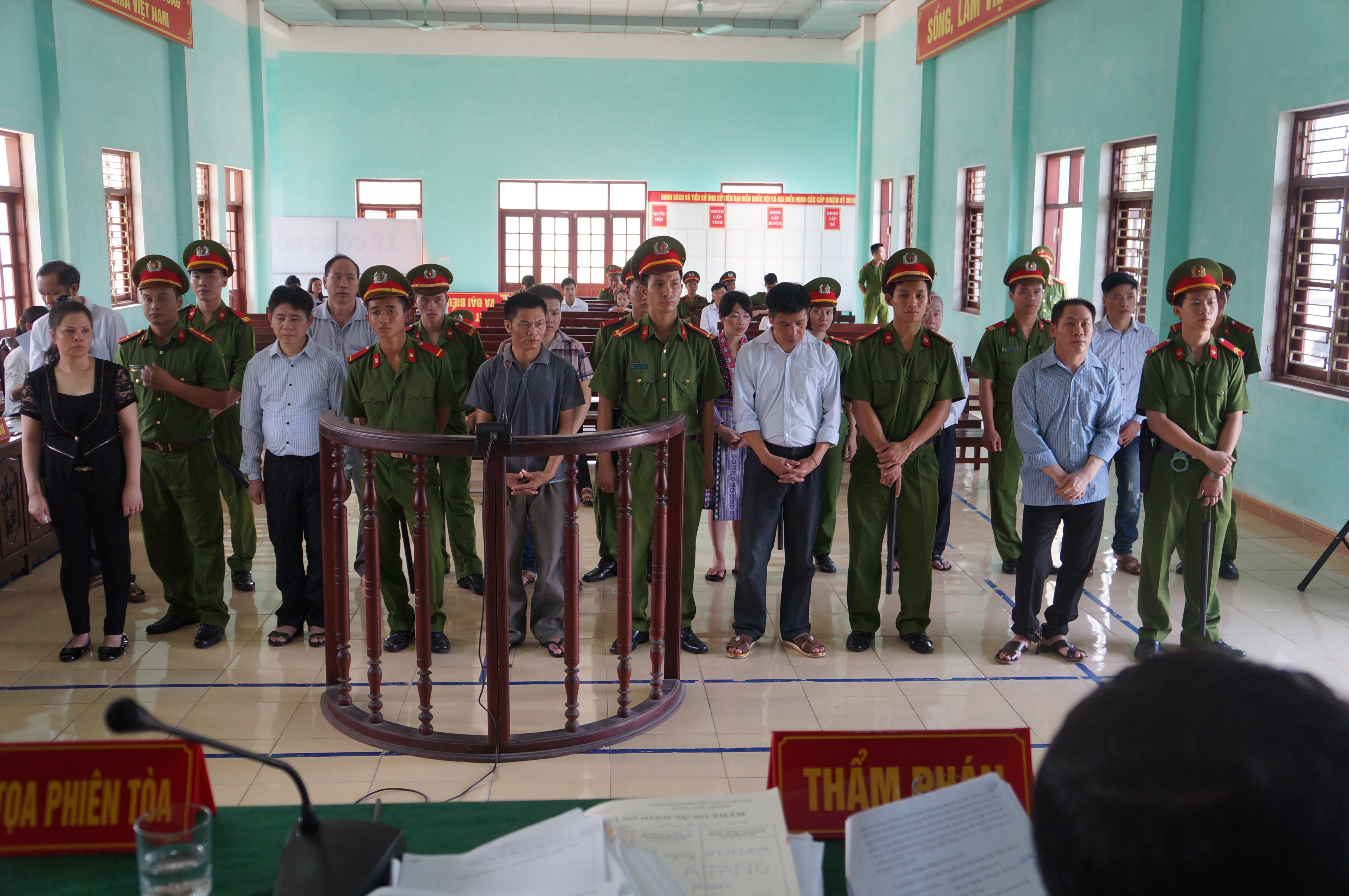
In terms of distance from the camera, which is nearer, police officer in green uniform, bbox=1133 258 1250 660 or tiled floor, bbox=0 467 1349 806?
tiled floor, bbox=0 467 1349 806

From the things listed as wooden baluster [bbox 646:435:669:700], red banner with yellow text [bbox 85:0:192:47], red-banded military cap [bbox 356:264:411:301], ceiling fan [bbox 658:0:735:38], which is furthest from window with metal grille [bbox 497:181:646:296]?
wooden baluster [bbox 646:435:669:700]

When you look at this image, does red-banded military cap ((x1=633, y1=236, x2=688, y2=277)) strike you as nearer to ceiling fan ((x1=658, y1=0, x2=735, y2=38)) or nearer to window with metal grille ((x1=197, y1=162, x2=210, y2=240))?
window with metal grille ((x1=197, y1=162, x2=210, y2=240))

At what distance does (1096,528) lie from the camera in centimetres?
404

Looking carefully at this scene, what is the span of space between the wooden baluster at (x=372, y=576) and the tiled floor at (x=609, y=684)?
0.84 ft

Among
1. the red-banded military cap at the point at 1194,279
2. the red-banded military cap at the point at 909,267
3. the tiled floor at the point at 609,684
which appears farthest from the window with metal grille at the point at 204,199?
the red-banded military cap at the point at 1194,279

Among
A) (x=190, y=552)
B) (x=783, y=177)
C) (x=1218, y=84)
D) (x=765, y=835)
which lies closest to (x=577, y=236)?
(x=783, y=177)

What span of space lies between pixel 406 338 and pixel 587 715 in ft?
5.50

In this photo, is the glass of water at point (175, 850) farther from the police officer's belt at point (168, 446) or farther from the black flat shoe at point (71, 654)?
the police officer's belt at point (168, 446)

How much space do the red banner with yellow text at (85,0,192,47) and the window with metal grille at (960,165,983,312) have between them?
9.32m

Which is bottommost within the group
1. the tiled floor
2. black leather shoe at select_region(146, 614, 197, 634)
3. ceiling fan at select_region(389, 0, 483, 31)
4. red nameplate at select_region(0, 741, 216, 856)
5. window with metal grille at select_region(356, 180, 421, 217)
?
the tiled floor

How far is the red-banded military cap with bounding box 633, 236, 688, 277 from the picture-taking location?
416 cm

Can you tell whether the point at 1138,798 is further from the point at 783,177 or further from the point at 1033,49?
the point at 783,177

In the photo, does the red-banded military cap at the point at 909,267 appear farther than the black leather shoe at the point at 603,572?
No

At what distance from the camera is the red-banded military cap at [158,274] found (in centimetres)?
428
